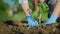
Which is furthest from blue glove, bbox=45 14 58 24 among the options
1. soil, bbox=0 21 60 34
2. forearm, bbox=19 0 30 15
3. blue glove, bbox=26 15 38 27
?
forearm, bbox=19 0 30 15

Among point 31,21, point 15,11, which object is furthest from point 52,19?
point 15,11

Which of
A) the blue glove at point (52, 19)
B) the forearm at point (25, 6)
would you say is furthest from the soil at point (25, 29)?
the forearm at point (25, 6)

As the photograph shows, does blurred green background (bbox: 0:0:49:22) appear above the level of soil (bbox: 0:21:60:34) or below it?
above

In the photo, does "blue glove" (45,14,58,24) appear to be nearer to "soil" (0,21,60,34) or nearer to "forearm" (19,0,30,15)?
"soil" (0,21,60,34)

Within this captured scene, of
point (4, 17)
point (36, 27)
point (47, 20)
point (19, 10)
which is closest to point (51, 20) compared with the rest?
point (47, 20)

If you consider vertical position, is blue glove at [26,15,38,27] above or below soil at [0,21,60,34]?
above

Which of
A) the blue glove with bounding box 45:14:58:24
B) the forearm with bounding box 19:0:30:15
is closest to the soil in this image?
the blue glove with bounding box 45:14:58:24

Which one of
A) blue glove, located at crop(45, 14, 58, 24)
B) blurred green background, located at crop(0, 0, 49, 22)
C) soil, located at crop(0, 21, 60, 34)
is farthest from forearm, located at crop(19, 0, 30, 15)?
blue glove, located at crop(45, 14, 58, 24)

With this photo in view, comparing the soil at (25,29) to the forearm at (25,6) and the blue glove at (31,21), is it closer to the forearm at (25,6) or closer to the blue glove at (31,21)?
the blue glove at (31,21)

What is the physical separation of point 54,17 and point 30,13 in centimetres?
33

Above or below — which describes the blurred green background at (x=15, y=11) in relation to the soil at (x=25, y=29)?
above

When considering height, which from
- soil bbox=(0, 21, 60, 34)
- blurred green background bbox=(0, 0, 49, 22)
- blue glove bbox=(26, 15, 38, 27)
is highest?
blurred green background bbox=(0, 0, 49, 22)

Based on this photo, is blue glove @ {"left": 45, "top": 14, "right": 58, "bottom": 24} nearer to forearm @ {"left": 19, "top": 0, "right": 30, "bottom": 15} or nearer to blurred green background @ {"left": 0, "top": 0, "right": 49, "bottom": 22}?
blurred green background @ {"left": 0, "top": 0, "right": 49, "bottom": 22}

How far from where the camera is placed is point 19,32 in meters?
2.80
